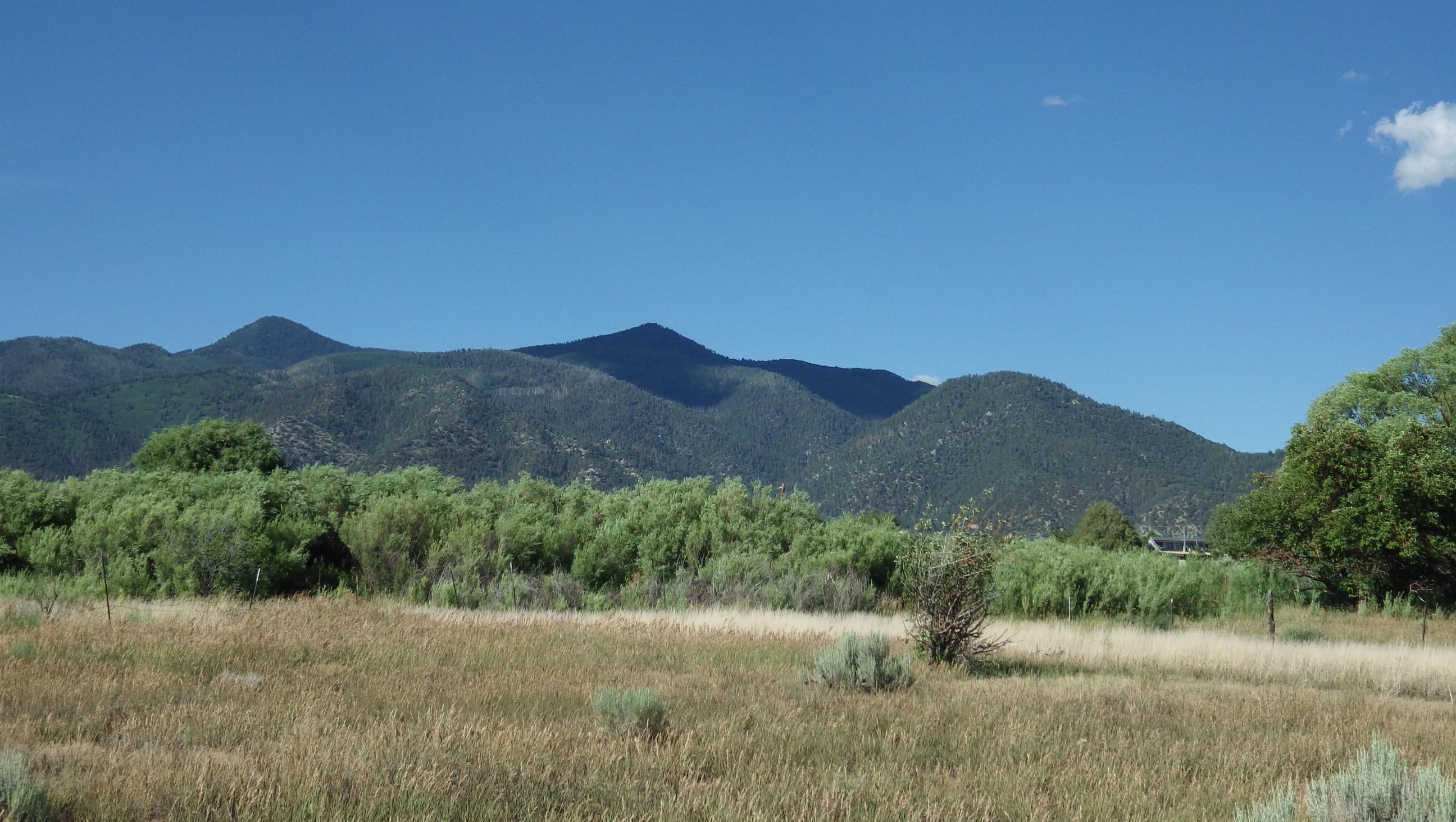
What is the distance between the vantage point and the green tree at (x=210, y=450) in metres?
39.3

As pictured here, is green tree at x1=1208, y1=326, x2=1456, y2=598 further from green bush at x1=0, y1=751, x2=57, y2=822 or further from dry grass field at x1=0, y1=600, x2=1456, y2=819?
green bush at x1=0, y1=751, x2=57, y2=822

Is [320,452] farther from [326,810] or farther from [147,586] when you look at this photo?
[326,810]

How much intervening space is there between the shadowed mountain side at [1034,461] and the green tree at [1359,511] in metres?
74.9

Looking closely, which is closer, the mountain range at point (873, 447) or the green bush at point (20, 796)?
the green bush at point (20, 796)

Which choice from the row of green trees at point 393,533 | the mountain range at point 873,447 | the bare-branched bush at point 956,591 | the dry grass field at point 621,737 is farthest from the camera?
the mountain range at point 873,447

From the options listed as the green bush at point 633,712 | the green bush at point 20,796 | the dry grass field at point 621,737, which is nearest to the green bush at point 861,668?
the dry grass field at point 621,737

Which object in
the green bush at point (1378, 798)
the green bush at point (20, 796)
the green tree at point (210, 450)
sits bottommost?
the green bush at point (20, 796)

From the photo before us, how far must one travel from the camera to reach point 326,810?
477cm

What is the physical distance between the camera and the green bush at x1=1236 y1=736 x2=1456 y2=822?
4.53 m

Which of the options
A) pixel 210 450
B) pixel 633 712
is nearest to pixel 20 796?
pixel 633 712

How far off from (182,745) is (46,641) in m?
5.72

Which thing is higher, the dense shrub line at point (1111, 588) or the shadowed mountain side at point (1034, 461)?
the shadowed mountain side at point (1034, 461)

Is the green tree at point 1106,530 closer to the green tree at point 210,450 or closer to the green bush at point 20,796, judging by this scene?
the green tree at point 210,450

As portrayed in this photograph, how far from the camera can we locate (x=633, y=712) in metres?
7.30
